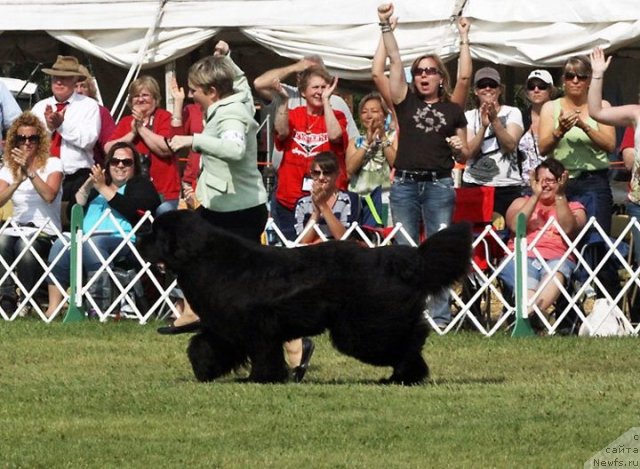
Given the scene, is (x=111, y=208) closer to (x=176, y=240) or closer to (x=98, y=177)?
(x=98, y=177)

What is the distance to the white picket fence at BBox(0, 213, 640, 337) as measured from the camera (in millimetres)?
10578

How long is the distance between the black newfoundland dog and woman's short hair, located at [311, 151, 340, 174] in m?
2.88

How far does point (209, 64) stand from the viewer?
8.27m

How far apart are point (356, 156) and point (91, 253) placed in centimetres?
203

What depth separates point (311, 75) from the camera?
36.2ft

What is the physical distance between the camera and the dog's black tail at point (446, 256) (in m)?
7.82

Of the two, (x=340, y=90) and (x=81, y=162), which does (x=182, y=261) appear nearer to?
(x=81, y=162)

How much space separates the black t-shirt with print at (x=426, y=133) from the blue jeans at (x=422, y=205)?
125 millimetres

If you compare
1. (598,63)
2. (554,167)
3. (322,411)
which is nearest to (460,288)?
(554,167)

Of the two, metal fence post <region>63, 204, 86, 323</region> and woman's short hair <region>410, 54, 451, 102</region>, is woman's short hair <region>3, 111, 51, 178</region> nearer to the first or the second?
metal fence post <region>63, 204, 86, 323</region>

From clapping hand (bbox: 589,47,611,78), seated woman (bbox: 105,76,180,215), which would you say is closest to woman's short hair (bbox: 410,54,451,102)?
clapping hand (bbox: 589,47,611,78)

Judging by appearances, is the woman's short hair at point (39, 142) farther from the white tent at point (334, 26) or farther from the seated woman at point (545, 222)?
the seated woman at point (545, 222)

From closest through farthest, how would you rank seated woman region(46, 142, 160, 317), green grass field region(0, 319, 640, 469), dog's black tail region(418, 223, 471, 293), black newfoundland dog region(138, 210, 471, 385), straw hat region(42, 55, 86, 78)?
green grass field region(0, 319, 640, 469) < black newfoundland dog region(138, 210, 471, 385) < dog's black tail region(418, 223, 471, 293) < seated woman region(46, 142, 160, 317) < straw hat region(42, 55, 86, 78)

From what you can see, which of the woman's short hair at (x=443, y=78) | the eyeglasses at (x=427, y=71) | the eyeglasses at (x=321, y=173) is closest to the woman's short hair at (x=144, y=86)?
the eyeglasses at (x=321, y=173)
